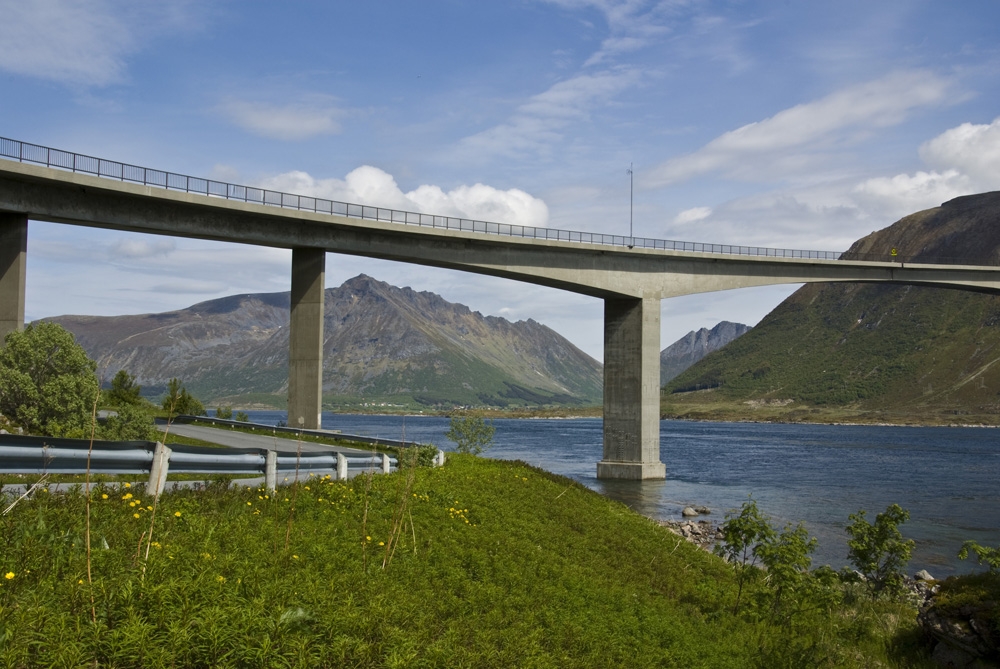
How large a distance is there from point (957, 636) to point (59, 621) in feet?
44.1

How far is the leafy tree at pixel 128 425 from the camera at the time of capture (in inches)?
1148

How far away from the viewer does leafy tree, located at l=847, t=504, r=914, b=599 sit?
57.7 ft

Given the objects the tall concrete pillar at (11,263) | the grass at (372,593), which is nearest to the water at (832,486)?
the grass at (372,593)

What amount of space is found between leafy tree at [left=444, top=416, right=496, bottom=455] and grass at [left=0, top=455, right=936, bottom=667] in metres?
27.2

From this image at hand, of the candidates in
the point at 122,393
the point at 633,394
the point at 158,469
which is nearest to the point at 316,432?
the point at 158,469

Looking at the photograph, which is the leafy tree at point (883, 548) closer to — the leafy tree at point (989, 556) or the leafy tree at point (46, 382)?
the leafy tree at point (989, 556)

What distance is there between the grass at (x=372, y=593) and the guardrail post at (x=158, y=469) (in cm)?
23

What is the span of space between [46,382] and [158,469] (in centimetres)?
2227

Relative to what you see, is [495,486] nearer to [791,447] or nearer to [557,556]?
[557,556]

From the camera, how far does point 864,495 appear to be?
154ft

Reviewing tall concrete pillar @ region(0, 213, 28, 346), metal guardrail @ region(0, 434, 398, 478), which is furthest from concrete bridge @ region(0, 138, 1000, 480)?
metal guardrail @ region(0, 434, 398, 478)

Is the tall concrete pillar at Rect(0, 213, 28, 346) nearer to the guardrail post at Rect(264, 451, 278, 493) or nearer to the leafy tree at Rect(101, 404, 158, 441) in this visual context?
the leafy tree at Rect(101, 404, 158, 441)

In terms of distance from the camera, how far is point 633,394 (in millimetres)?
53750

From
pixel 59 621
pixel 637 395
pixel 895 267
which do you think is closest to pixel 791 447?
pixel 895 267
